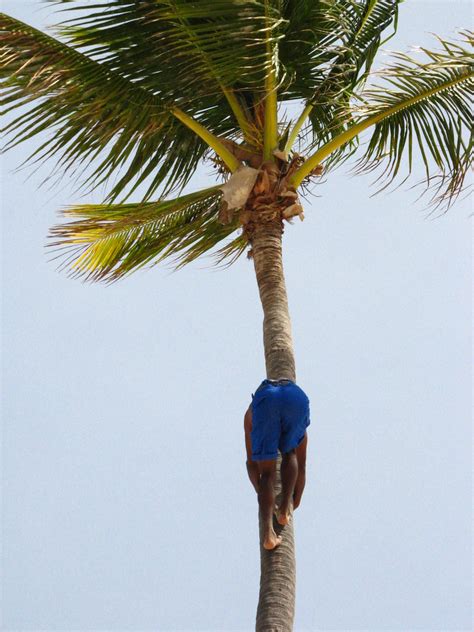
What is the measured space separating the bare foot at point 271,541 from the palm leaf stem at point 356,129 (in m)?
2.76

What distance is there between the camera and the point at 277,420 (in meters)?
5.95

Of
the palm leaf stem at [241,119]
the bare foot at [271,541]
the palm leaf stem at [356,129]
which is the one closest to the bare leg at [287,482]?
the bare foot at [271,541]

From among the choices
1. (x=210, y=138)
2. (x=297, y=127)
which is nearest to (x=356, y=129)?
(x=297, y=127)

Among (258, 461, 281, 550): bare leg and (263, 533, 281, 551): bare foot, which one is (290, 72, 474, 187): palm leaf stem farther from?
(263, 533, 281, 551): bare foot

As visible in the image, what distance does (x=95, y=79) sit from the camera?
715cm

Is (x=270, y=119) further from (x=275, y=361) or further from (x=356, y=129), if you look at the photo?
(x=275, y=361)

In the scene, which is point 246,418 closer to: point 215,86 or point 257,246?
point 257,246

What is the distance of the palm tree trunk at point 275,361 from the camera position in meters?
5.33

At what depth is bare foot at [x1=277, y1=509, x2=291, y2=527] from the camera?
5746 millimetres

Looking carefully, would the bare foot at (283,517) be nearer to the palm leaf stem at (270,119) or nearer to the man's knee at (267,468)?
the man's knee at (267,468)

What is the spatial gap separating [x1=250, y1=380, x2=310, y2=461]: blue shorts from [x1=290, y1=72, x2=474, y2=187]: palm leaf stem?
1.93m

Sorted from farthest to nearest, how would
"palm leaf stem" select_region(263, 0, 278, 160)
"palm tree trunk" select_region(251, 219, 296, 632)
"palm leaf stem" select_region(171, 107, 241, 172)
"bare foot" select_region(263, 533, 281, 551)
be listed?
"palm leaf stem" select_region(171, 107, 241, 172) → "palm leaf stem" select_region(263, 0, 278, 160) → "bare foot" select_region(263, 533, 281, 551) → "palm tree trunk" select_region(251, 219, 296, 632)

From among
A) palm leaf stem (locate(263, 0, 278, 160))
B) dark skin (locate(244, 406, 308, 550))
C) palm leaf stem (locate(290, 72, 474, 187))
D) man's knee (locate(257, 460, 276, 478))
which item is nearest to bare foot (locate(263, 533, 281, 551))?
dark skin (locate(244, 406, 308, 550))

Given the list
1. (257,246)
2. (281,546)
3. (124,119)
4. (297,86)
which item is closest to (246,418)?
(281,546)
